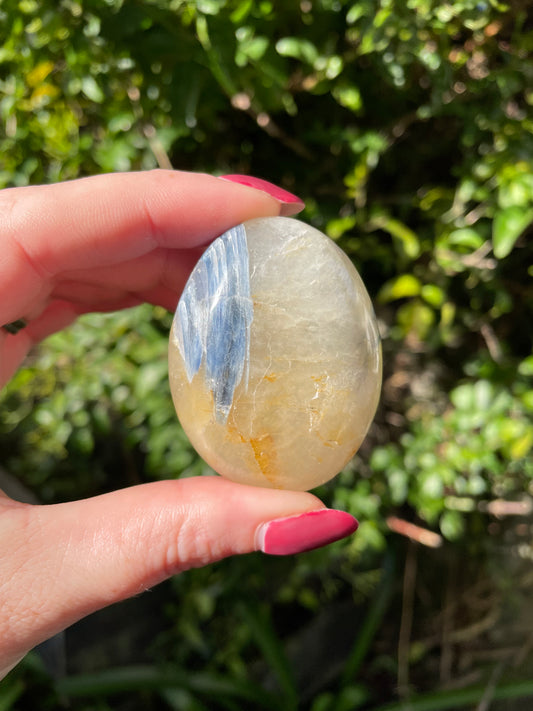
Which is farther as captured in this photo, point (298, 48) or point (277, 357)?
point (298, 48)

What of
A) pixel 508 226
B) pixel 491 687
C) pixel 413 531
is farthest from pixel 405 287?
pixel 491 687

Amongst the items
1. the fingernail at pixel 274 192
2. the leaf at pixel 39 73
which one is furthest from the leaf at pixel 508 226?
the leaf at pixel 39 73

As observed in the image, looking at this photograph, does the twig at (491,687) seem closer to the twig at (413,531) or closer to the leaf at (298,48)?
the twig at (413,531)

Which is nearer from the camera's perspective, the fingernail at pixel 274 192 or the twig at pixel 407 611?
the fingernail at pixel 274 192

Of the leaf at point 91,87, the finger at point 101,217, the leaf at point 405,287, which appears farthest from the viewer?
the leaf at point 405,287

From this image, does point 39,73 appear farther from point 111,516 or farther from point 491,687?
point 491,687

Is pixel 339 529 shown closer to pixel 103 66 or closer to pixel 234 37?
pixel 234 37
